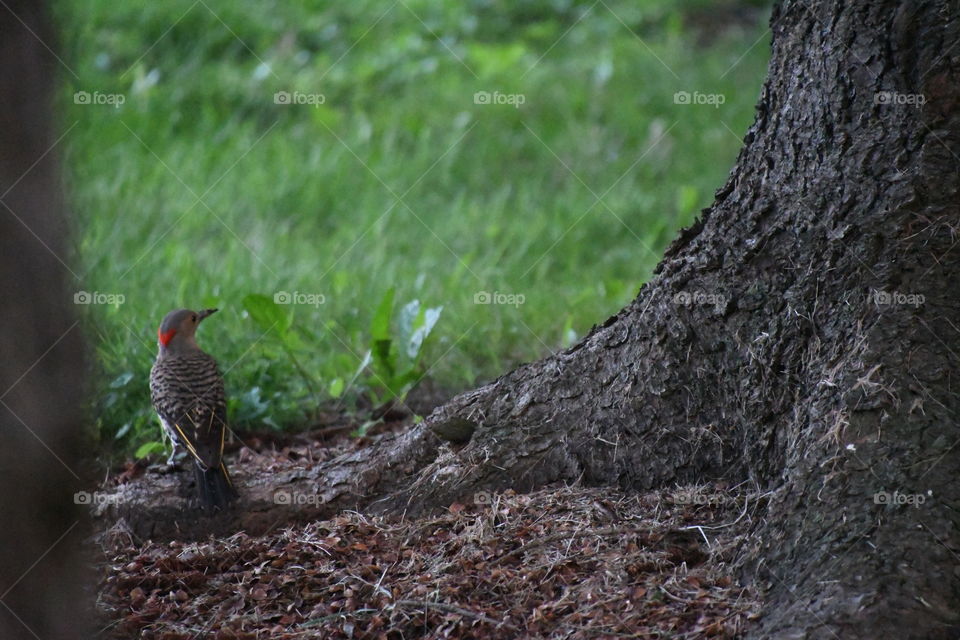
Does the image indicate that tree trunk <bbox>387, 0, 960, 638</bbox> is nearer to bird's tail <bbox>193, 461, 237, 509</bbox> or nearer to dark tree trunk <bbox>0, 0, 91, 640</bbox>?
bird's tail <bbox>193, 461, 237, 509</bbox>

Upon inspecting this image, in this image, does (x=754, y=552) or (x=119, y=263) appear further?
(x=119, y=263)

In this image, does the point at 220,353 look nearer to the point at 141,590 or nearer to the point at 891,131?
the point at 141,590

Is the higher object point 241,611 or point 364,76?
point 364,76

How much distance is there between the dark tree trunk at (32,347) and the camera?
94.1 inches

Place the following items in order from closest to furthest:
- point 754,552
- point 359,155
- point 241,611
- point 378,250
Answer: point 754,552
point 241,611
point 378,250
point 359,155

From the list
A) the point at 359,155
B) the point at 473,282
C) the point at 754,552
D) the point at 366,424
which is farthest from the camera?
the point at 359,155

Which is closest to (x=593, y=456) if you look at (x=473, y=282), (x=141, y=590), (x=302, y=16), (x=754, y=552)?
(x=754, y=552)

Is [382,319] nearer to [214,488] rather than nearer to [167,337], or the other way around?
[167,337]

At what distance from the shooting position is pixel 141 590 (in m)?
3.57

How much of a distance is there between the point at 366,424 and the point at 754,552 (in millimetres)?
2475
